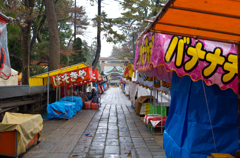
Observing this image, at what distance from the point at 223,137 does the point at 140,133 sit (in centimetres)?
490

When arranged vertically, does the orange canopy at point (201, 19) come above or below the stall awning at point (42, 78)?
above

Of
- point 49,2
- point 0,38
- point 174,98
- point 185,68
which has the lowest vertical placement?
point 174,98

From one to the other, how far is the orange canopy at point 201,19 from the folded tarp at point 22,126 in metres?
4.08

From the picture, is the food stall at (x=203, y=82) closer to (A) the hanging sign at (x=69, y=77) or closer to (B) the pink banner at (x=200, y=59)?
(B) the pink banner at (x=200, y=59)

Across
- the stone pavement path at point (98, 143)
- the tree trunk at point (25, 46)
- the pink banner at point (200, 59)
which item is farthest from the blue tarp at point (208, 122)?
the tree trunk at point (25, 46)

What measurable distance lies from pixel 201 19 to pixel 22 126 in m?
4.63

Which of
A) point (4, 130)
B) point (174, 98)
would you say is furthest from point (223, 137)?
point (4, 130)

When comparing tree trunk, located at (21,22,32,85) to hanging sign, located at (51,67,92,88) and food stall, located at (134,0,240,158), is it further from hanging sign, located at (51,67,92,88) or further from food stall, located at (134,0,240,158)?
food stall, located at (134,0,240,158)

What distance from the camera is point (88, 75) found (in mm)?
10703

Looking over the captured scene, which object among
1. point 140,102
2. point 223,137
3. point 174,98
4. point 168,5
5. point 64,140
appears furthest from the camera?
point 140,102

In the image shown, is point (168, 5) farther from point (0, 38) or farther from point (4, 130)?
point (4, 130)

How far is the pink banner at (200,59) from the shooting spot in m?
2.64

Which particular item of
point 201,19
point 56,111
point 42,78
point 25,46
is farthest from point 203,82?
point 25,46

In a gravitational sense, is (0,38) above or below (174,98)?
above
